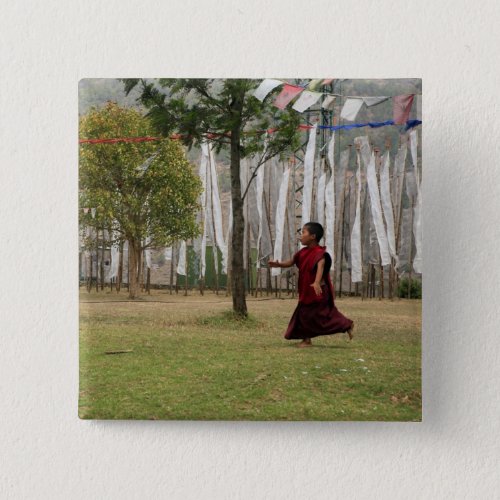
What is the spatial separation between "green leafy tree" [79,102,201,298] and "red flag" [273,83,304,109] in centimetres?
41

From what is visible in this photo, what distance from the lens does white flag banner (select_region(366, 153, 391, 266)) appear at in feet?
10.0

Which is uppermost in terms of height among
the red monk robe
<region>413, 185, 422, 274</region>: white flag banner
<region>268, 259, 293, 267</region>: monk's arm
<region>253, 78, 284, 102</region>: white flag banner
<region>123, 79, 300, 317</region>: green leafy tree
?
<region>253, 78, 284, 102</region>: white flag banner

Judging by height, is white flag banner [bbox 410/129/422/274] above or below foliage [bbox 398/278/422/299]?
above

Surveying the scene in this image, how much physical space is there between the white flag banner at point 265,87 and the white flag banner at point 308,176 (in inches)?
8.5

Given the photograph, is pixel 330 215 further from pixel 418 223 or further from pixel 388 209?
pixel 418 223

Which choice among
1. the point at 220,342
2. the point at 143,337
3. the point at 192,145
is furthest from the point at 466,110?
the point at 143,337

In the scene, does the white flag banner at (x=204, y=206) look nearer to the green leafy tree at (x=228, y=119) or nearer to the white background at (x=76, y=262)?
the green leafy tree at (x=228, y=119)

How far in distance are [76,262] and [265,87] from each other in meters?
0.97

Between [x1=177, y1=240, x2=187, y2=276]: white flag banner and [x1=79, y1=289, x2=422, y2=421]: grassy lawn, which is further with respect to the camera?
[x1=177, y1=240, x2=187, y2=276]: white flag banner

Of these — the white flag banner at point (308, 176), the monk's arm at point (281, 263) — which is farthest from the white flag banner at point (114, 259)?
the white flag banner at point (308, 176)

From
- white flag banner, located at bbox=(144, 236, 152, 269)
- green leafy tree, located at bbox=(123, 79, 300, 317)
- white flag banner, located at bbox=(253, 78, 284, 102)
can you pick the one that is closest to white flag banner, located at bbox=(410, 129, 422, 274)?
green leafy tree, located at bbox=(123, 79, 300, 317)

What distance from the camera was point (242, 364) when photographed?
9.83 ft

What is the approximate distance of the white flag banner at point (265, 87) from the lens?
119 inches

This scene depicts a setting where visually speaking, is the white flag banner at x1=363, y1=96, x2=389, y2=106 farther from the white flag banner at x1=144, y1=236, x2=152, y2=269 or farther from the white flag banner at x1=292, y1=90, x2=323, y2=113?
the white flag banner at x1=144, y1=236, x2=152, y2=269
